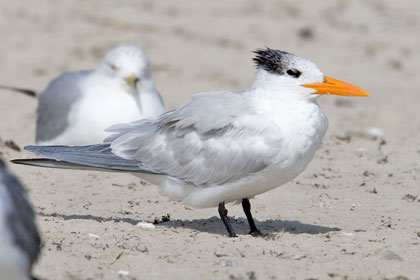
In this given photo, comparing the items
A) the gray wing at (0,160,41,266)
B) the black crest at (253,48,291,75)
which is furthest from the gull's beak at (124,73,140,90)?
the gray wing at (0,160,41,266)

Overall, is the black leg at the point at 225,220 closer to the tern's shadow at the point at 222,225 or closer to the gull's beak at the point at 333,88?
the tern's shadow at the point at 222,225

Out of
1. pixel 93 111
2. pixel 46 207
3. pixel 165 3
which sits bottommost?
pixel 46 207

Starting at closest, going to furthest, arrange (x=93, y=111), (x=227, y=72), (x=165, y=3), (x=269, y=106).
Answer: (x=269, y=106)
(x=93, y=111)
(x=227, y=72)
(x=165, y=3)

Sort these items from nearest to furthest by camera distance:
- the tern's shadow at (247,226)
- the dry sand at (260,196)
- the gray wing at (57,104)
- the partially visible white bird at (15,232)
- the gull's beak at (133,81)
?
the partially visible white bird at (15,232) → the dry sand at (260,196) → the tern's shadow at (247,226) → the gull's beak at (133,81) → the gray wing at (57,104)

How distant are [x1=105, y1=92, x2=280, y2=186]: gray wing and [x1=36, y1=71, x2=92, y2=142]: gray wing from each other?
6.44 feet

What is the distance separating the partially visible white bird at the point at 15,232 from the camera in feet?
10.5

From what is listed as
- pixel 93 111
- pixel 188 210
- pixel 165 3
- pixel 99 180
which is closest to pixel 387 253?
pixel 188 210

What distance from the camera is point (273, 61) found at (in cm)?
490

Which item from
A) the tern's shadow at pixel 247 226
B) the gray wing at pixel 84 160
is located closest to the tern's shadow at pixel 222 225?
the tern's shadow at pixel 247 226

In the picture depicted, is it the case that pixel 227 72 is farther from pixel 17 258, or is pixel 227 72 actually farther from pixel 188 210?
pixel 17 258

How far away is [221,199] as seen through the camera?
4871mm

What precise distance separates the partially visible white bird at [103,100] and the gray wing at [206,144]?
161cm

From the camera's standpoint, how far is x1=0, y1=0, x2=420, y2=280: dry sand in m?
4.29

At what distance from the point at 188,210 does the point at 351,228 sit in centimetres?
106
